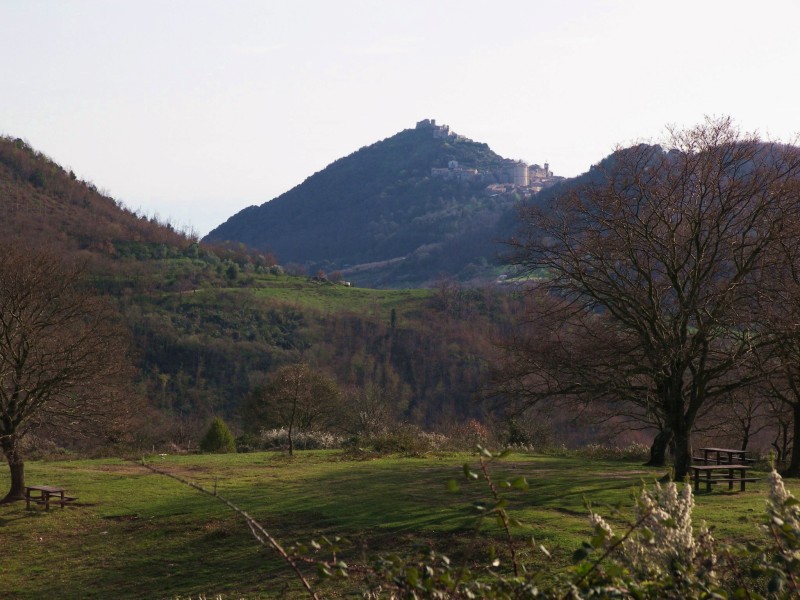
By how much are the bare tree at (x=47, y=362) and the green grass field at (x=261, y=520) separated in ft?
7.41

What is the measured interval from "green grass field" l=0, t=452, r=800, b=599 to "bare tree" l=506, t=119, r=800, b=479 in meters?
2.91

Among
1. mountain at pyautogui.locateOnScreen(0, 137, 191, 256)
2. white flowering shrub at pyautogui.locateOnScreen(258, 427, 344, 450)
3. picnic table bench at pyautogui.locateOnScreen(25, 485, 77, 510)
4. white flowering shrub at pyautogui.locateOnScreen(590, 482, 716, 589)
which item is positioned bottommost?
white flowering shrub at pyautogui.locateOnScreen(258, 427, 344, 450)

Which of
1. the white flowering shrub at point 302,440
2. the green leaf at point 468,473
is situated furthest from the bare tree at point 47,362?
the green leaf at point 468,473

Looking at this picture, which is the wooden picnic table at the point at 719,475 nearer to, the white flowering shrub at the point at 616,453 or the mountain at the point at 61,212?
the white flowering shrub at the point at 616,453

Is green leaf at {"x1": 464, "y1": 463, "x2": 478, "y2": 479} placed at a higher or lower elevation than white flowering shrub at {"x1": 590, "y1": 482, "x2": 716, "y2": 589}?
higher

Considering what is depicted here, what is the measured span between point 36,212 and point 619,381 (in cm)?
11089

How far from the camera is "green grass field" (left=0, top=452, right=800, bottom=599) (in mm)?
15438

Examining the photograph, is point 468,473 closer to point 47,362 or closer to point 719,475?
point 719,475

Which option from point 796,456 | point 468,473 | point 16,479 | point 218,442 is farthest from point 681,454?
point 218,442

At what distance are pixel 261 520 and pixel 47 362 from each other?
329 inches

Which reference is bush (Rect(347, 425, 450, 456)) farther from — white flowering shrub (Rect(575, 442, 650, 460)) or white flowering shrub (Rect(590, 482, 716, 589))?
white flowering shrub (Rect(590, 482, 716, 589))

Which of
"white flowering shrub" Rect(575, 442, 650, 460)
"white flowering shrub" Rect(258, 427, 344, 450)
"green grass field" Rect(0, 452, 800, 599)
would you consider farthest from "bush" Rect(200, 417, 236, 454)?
"white flowering shrub" Rect(575, 442, 650, 460)

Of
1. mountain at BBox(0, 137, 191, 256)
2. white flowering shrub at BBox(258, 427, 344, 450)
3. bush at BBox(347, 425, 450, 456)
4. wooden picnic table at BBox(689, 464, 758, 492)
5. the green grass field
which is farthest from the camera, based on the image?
mountain at BBox(0, 137, 191, 256)

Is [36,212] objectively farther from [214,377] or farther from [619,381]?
[619,381]
